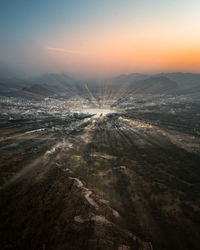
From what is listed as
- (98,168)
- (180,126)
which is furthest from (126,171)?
(180,126)

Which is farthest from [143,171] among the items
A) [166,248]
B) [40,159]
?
[40,159]

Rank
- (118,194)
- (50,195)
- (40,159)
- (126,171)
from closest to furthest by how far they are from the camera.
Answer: (50,195) → (118,194) → (126,171) → (40,159)

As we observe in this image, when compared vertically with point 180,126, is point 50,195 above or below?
below

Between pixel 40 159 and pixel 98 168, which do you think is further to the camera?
pixel 40 159

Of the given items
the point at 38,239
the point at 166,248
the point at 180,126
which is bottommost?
the point at 166,248

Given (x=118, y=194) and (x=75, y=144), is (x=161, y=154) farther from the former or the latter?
(x=75, y=144)

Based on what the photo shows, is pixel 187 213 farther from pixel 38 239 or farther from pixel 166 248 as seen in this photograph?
pixel 38 239

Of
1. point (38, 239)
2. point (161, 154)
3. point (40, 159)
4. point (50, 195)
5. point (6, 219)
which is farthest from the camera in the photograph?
point (161, 154)

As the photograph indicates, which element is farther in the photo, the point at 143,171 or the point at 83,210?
the point at 143,171

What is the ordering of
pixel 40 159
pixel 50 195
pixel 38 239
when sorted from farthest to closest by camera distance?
pixel 40 159 → pixel 50 195 → pixel 38 239
